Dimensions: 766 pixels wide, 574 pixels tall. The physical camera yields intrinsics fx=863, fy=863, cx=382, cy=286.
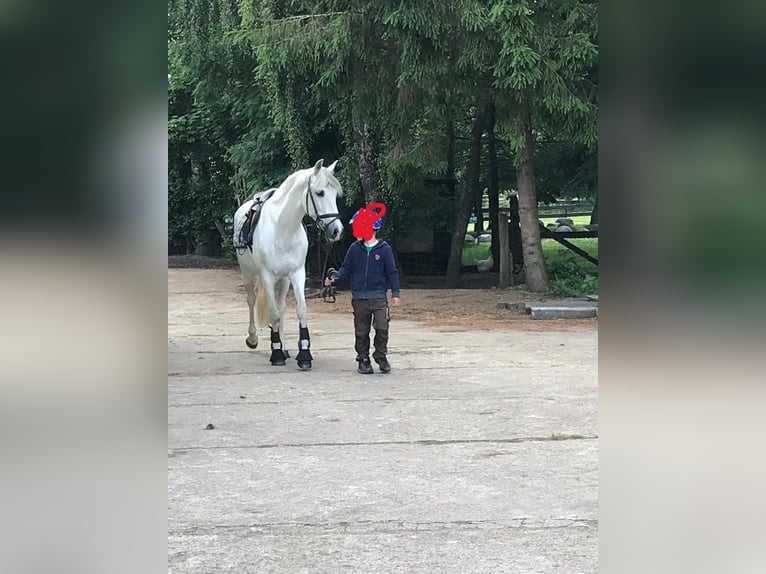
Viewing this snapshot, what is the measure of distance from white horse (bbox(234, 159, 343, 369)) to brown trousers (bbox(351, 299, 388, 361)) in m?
0.62

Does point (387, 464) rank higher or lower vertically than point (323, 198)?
lower

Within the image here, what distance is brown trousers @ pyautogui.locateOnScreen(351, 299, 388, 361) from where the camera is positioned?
901 centimetres

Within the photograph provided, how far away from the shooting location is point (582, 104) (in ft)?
43.9

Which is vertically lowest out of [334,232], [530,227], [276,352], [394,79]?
[276,352]

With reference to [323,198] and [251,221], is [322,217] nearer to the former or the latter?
[323,198]

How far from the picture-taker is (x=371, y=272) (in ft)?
29.9

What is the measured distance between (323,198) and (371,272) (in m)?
0.95

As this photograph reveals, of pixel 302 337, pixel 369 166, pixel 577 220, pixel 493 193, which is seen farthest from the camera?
pixel 577 220

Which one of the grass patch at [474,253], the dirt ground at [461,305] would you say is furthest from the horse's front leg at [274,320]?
the grass patch at [474,253]

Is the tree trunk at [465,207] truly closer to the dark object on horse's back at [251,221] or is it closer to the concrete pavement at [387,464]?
the concrete pavement at [387,464]

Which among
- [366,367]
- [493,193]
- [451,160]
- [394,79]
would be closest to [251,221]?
[366,367]
